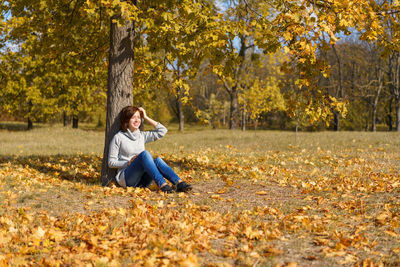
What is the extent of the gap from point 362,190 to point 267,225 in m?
2.62

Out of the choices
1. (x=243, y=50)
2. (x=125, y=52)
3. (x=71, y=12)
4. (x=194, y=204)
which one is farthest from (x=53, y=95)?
(x=194, y=204)

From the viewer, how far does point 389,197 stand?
5379 millimetres

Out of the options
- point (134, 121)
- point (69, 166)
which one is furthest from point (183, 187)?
point (69, 166)

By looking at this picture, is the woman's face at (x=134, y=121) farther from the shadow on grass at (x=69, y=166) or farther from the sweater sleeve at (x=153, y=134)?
the shadow on grass at (x=69, y=166)

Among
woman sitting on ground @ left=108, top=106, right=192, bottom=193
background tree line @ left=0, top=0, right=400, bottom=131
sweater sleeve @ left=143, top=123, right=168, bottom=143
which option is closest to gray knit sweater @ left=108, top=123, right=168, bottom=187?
woman sitting on ground @ left=108, top=106, right=192, bottom=193

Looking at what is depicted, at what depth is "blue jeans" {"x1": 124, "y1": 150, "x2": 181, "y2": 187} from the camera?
18.6 ft

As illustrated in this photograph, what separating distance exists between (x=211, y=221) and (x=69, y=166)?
546 centimetres

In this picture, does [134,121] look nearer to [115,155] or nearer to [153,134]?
[153,134]

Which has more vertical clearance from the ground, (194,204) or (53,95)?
(53,95)

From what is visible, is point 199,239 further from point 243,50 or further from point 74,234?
point 243,50

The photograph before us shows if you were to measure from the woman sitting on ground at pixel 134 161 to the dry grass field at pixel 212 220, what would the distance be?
8.7 inches

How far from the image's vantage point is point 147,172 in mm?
5684

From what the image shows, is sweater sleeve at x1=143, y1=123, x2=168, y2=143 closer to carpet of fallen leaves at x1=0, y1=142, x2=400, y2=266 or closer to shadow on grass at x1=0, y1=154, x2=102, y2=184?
carpet of fallen leaves at x1=0, y1=142, x2=400, y2=266

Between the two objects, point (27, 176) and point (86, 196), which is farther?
point (27, 176)
